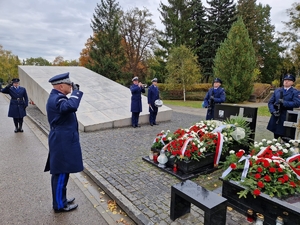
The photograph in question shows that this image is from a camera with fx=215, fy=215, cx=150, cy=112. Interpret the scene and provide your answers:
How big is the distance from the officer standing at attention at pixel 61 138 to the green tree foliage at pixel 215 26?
26.2m

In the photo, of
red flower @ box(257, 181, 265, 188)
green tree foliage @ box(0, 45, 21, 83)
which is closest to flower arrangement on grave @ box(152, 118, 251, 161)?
red flower @ box(257, 181, 265, 188)

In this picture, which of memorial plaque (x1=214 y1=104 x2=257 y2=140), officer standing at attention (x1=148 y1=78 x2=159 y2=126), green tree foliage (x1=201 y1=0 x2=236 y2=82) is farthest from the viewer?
green tree foliage (x1=201 y1=0 x2=236 y2=82)

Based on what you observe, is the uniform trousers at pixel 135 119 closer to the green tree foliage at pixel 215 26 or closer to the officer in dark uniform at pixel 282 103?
the officer in dark uniform at pixel 282 103

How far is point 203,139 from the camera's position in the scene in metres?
4.38

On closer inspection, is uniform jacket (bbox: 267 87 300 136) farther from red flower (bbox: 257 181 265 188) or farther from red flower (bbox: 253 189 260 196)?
red flower (bbox: 253 189 260 196)

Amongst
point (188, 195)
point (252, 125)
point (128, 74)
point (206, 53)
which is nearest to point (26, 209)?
point (188, 195)

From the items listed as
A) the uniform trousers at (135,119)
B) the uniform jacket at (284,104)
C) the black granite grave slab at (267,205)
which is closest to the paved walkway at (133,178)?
the black granite grave slab at (267,205)

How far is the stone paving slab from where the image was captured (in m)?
2.80

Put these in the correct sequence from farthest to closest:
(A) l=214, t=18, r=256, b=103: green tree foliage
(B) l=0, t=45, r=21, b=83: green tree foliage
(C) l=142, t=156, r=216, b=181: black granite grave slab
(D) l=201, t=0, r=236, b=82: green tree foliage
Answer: (B) l=0, t=45, r=21, b=83: green tree foliage, (D) l=201, t=0, r=236, b=82: green tree foliage, (A) l=214, t=18, r=256, b=103: green tree foliage, (C) l=142, t=156, r=216, b=181: black granite grave slab

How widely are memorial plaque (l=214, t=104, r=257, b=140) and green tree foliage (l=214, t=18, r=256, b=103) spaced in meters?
15.1

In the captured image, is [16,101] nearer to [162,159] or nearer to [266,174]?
[162,159]

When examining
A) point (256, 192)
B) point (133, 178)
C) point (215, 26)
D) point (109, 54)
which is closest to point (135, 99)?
point (133, 178)

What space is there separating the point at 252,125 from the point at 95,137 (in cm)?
450

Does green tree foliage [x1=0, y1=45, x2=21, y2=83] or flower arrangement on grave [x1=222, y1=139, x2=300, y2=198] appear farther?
green tree foliage [x1=0, y1=45, x2=21, y2=83]
